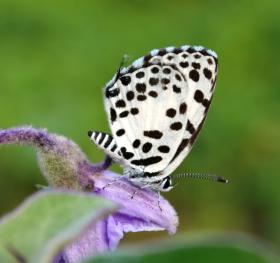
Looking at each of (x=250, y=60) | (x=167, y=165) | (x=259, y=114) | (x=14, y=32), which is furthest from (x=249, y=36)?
(x=167, y=165)

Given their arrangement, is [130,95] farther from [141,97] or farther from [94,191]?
[94,191]

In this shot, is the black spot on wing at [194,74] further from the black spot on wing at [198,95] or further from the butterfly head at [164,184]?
the butterfly head at [164,184]

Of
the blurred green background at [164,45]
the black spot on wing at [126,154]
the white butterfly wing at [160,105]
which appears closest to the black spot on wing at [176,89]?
the white butterfly wing at [160,105]

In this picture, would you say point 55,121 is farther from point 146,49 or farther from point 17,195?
point 146,49

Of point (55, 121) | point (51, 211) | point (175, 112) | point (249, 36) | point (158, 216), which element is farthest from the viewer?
point (249, 36)

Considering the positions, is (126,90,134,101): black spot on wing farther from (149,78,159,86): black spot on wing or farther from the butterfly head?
the butterfly head

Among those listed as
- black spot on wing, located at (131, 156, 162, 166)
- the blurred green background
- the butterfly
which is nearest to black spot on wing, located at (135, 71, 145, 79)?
the butterfly
